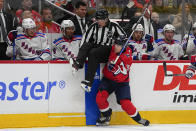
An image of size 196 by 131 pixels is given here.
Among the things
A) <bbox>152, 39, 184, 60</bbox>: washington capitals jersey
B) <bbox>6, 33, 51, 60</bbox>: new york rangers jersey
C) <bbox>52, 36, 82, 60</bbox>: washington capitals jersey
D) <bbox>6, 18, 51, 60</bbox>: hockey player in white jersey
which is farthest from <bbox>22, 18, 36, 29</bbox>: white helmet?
<bbox>152, 39, 184, 60</bbox>: washington capitals jersey

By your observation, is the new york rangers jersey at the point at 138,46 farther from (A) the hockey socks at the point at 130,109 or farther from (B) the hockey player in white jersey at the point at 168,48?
(A) the hockey socks at the point at 130,109

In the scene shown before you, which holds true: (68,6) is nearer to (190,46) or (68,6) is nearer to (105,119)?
(190,46)

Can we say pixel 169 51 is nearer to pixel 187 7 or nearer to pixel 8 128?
pixel 187 7

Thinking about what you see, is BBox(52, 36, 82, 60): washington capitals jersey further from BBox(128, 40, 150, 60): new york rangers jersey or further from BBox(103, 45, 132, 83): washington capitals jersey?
BBox(103, 45, 132, 83): washington capitals jersey

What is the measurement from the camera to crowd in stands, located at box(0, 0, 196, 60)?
6301mm

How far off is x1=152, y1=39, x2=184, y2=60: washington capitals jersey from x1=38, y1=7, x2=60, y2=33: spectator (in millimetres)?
1533

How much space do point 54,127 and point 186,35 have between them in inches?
98.0

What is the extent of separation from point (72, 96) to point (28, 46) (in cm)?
98

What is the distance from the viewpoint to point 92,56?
18.7 feet

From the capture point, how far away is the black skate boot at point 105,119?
5.77 m

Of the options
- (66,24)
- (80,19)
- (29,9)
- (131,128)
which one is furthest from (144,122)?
(29,9)

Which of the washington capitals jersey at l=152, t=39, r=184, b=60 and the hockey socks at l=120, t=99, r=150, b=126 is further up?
the washington capitals jersey at l=152, t=39, r=184, b=60

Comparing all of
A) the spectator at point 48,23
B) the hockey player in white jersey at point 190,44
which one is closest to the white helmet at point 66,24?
the spectator at point 48,23

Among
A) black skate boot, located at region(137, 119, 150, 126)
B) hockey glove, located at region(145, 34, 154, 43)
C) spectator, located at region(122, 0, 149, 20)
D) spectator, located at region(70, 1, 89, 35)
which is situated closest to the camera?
black skate boot, located at region(137, 119, 150, 126)
